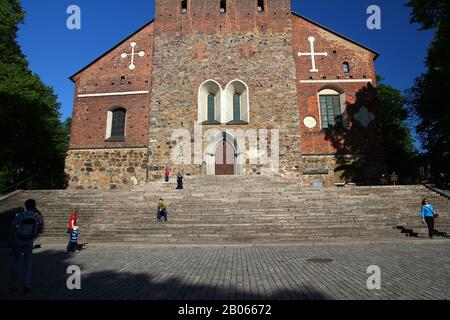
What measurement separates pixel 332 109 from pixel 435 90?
21.7 feet

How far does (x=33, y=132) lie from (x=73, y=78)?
530cm

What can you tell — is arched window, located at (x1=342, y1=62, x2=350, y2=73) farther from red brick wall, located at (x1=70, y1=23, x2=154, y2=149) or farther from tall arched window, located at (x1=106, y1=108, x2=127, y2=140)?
tall arched window, located at (x1=106, y1=108, x2=127, y2=140)

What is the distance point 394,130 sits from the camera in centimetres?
2884

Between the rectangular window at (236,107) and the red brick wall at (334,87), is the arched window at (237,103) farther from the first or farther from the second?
the red brick wall at (334,87)

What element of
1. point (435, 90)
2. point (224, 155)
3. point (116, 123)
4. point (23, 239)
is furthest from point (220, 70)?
point (23, 239)

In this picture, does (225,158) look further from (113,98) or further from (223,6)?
(223,6)

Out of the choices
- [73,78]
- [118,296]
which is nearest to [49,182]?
[73,78]

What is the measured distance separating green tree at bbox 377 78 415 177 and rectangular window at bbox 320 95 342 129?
22.2 ft

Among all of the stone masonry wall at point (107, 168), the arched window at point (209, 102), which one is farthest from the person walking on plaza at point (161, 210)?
the arched window at point (209, 102)

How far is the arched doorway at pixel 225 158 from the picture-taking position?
20.4 m

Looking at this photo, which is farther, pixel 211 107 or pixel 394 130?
pixel 394 130

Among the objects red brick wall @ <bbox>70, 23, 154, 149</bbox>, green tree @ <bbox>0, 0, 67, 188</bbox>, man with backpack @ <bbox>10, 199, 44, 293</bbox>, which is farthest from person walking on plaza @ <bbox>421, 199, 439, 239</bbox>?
green tree @ <bbox>0, 0, 67, 188</bbox>

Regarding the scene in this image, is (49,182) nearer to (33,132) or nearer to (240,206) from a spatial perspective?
(33,132)

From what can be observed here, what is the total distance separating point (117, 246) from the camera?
375 inches
